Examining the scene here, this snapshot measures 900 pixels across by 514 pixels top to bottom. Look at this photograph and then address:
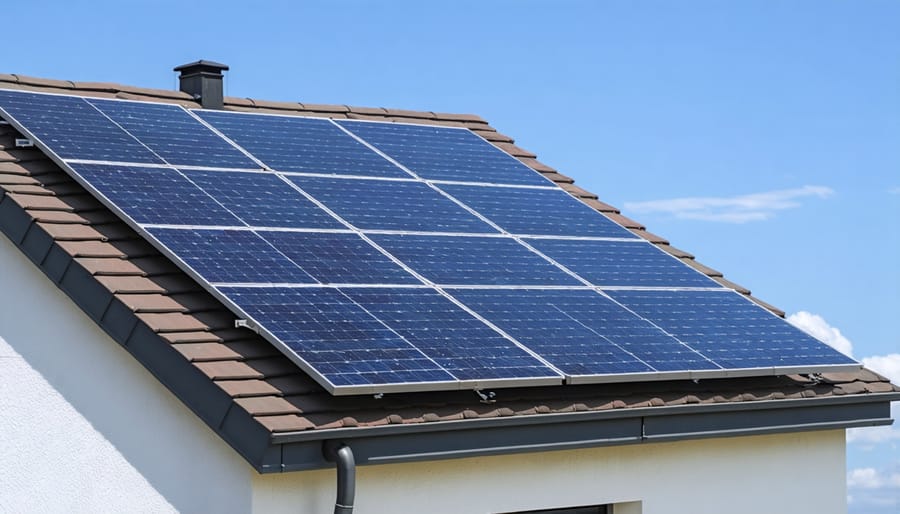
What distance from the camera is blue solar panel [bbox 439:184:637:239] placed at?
13664 millimetres

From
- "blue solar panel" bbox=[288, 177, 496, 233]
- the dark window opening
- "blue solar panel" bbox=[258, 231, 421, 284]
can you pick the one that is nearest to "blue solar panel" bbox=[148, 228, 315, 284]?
"blue solar panel" bbox=[258, 231, 421, 284]

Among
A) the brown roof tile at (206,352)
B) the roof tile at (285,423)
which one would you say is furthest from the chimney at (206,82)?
the roof tile at (285,423)

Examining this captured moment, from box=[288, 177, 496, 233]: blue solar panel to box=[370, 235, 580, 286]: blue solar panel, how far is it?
0.27 metres

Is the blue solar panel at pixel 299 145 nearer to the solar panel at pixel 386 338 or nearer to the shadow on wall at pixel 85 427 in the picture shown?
the solar panel at pixel 386 338

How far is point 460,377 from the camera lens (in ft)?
32.9

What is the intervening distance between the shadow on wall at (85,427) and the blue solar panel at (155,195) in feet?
2.91

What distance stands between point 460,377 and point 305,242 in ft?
7.25

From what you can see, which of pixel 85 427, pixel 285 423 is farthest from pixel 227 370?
pixel 85 427

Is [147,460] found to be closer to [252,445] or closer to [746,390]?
[252,445]

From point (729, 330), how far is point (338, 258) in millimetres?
3867

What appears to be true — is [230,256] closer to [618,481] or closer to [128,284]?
[128,284]

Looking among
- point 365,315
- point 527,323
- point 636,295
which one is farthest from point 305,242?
point 636,295

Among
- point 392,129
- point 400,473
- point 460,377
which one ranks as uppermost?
point 392,129

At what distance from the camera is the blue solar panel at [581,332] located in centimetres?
1103
